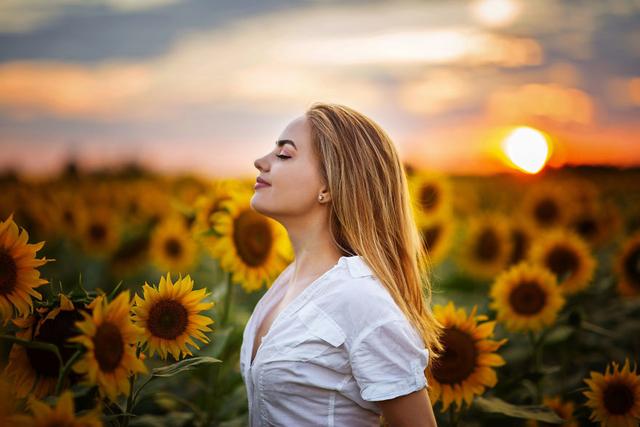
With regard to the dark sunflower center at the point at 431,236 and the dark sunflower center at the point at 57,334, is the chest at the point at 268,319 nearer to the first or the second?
the dark sunflower center at the point at 57,334

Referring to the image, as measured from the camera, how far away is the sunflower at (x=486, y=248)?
21.4 ft

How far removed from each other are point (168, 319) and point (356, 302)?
668 millimetres

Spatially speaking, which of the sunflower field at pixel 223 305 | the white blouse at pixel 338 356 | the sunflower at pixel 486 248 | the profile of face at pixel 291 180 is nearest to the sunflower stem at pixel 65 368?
the sunflower field at pixel 223 305

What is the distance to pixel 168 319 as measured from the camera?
234cm

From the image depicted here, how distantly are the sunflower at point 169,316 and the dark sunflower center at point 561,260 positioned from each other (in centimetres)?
372

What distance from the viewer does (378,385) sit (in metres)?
2.34

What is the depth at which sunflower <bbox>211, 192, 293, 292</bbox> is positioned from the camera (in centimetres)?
392

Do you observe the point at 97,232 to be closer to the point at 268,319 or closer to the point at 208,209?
the point at 208,209

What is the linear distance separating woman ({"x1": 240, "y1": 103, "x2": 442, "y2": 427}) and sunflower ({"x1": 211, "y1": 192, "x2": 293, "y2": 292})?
0.88m

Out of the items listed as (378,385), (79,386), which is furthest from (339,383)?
(79,386)

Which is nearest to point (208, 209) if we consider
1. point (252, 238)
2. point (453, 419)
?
point (252, 238)

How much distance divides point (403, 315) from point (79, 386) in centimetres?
114

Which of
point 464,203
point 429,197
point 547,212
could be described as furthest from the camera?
point 464,203

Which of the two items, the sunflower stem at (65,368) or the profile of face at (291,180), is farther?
the profile of face at (291,180)
